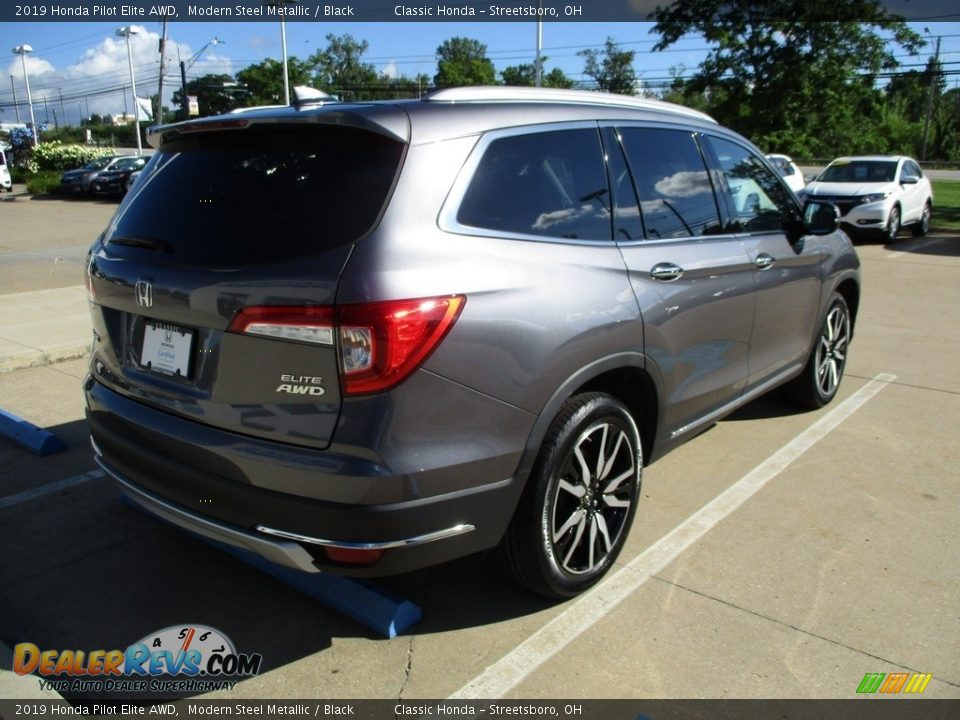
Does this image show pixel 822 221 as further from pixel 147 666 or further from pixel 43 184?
pixel 43 184

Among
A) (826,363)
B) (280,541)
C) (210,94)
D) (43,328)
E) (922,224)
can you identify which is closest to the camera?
(280,541)

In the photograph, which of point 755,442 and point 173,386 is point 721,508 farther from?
point 173,386

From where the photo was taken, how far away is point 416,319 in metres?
2.43

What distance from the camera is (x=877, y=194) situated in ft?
53.2

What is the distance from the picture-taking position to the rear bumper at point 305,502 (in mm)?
2438

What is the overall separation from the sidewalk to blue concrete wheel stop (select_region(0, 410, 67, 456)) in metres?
1.68

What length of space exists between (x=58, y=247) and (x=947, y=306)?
15666 millimetres

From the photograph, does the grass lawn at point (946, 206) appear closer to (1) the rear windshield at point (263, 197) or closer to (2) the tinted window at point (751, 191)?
(2) the tinted window at point (751, 191)

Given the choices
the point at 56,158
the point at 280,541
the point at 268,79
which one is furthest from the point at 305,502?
the point at 268,79

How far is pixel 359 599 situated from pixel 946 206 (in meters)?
26.5

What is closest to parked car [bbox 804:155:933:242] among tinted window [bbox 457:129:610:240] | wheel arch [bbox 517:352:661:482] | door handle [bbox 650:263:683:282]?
door handle [bbox 650:263:683:282]

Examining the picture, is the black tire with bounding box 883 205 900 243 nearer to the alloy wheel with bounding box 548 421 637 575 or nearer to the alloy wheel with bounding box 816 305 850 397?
the alloy wheel with bounding box 816 305 850 397

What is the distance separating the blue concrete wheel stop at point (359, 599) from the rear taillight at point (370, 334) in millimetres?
1077

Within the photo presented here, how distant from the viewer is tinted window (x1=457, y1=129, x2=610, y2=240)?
109 inches
